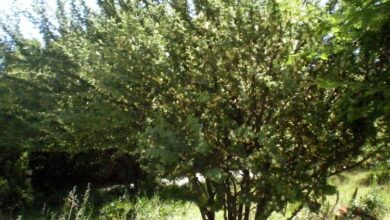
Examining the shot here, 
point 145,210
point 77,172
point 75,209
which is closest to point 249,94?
point 145,210

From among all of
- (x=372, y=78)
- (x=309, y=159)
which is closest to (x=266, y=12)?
(x=372, y=78)

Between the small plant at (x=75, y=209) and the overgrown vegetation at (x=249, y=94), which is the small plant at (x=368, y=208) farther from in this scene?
the small plant at (x=75, y=209)

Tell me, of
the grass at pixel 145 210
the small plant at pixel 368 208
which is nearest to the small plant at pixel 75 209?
the grass at pixel 145 210

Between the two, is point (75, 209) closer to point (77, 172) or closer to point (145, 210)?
point (145, 210)

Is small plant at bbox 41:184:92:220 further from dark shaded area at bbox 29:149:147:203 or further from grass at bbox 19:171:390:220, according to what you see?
dark shaded area at bbox 29:149:147:203

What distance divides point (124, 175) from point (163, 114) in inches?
351

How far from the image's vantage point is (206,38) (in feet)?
18.0

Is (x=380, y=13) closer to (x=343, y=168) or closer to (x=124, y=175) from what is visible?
(x=343, y=168)

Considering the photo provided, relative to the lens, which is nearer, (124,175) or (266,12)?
(266,12)

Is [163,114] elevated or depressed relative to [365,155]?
elevated

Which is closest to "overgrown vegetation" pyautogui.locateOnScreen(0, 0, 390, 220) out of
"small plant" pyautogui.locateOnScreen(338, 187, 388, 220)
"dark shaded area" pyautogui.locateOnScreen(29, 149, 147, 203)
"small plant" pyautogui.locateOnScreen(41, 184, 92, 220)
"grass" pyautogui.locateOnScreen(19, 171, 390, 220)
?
"small plant" pyautogui.locateOnScreen(41, 184, 92, 220)

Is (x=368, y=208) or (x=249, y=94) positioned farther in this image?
(x=368, y=208)

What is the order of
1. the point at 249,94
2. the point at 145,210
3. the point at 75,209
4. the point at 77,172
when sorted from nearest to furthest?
the point at 249,94, the point at 145,210, the point at 75,209, the point at 77,172

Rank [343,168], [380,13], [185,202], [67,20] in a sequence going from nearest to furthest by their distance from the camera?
[380,13] < [343,168] < [67,20] < [185,202]
